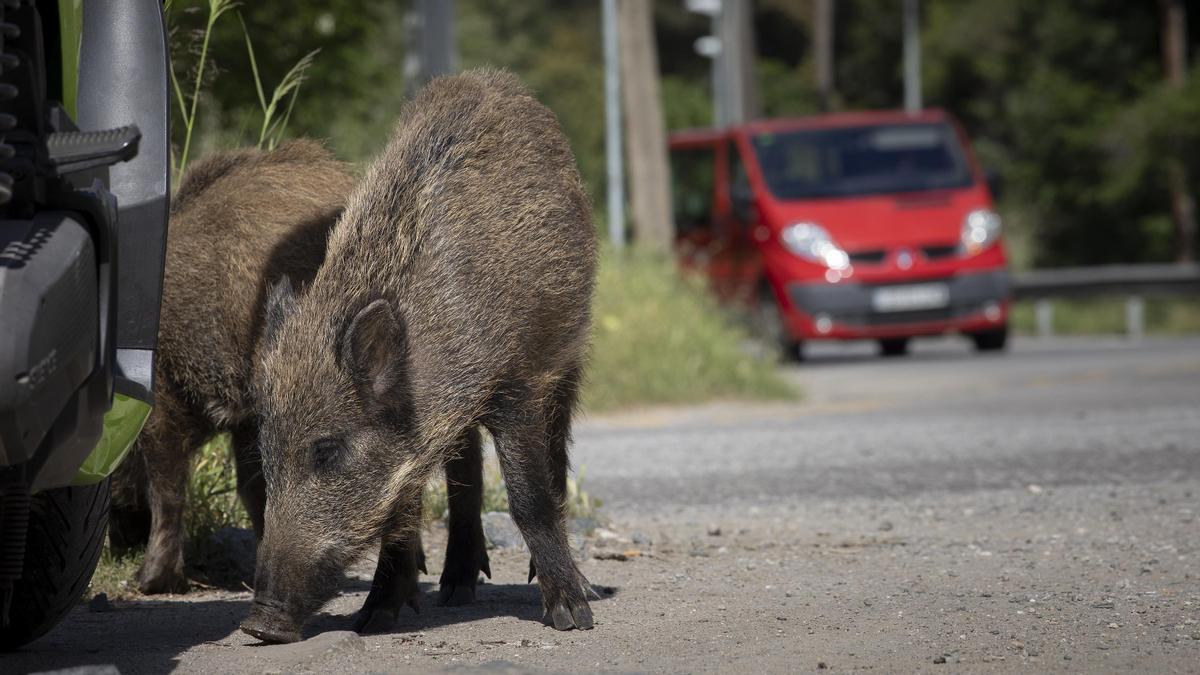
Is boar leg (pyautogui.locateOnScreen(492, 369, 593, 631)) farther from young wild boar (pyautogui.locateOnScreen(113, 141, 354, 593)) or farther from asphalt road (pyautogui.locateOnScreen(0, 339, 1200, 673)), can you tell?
young wild boar (pyautogui.locateOnScreen(113, 141, 354, 593))

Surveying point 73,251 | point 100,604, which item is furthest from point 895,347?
point 73,251

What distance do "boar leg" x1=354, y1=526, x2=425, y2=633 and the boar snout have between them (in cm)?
45

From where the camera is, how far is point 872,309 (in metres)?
18.2

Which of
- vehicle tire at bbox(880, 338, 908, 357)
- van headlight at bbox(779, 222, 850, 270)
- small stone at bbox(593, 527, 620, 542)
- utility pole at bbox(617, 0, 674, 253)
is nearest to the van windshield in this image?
van headlight at bbox(779, 222, 850, 270)

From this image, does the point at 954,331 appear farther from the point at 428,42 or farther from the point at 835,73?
the point at 835,73

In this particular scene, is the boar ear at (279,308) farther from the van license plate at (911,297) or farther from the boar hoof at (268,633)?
the van license plate at (911,297)

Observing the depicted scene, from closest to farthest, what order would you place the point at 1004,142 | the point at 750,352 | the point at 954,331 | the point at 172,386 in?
the point at 172,386, the point at 750,352, the point at 954,331, the point at 1004,142

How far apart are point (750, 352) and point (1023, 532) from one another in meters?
8.61

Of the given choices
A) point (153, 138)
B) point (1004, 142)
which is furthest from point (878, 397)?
point (1004, 142)

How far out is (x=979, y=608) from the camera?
545 centimetres

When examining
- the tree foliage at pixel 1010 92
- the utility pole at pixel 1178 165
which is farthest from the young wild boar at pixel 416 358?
the utility pole at pixel 1178 165

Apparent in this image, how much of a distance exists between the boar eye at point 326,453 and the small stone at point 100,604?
1178mm

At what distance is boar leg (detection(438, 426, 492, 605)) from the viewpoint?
600 cm

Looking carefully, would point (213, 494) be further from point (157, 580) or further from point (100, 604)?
point (100, 604)
